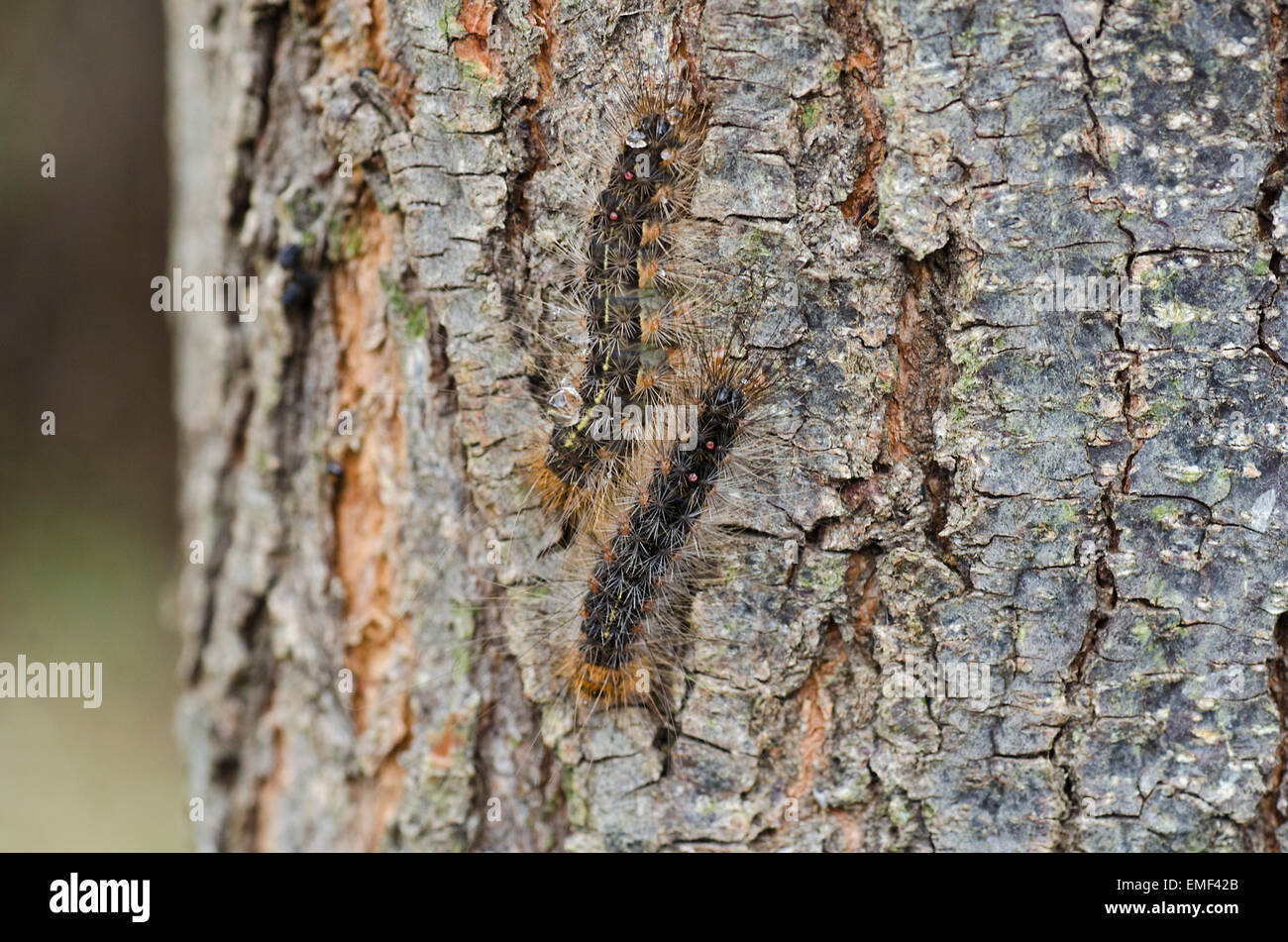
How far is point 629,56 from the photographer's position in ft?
8.32

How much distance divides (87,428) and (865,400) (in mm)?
5985

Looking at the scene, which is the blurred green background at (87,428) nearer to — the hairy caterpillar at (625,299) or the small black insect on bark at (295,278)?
the small black insect on bark at (295,278)

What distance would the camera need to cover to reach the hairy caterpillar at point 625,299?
257 centimetres

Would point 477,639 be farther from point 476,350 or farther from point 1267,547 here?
point 1267,547

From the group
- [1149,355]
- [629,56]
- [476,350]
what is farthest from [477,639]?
[1149,355]

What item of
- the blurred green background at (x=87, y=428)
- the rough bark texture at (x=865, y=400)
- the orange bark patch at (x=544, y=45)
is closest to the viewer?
the rough bark texture at (x=865, y=400)

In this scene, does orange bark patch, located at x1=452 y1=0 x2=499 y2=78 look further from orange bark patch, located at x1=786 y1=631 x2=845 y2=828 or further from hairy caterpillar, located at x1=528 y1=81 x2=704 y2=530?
orange bark patch, located at x1=786 y1=631 x2=845 y2=828

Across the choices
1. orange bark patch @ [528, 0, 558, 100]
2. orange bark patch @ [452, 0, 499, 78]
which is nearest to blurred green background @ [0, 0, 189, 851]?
orange bark patch @ [452, 0, 499, 78]

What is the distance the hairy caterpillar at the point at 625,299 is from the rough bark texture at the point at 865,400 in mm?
95

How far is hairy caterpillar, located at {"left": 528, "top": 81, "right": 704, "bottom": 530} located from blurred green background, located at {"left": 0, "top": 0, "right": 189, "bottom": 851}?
4750 millimetres

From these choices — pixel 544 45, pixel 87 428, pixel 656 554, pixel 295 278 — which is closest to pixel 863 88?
pixel 544 45

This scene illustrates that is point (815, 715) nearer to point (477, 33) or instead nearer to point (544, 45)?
point (544, 45)

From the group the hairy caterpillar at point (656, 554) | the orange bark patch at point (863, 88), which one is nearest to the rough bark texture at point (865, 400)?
the orange bark patch at point (863, 88)

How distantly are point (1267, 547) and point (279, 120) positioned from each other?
132 inches
